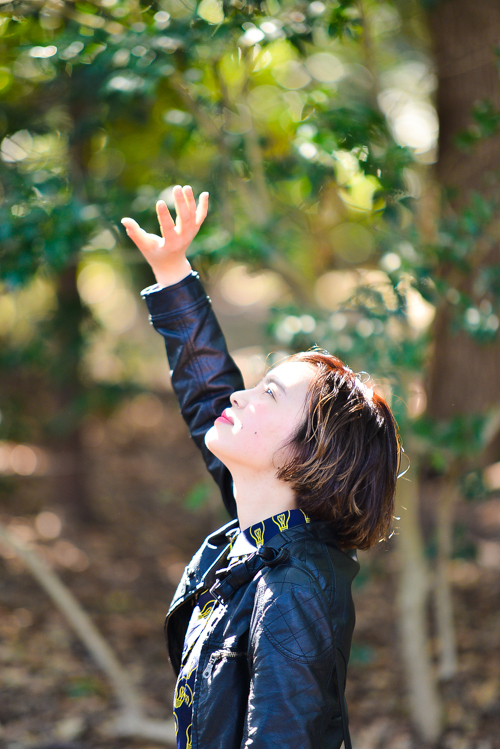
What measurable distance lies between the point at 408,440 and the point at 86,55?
199cm

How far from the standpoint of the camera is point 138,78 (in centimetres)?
203

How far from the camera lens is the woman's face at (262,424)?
129 cm

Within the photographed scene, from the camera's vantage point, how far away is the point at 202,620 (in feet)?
4.31

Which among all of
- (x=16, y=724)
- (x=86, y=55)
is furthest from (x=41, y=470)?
(x=86, y=55)

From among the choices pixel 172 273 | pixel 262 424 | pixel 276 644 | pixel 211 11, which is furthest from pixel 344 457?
pixel 211 11

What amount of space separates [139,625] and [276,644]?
9.65 feet

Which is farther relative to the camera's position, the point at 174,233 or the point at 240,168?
the point at 240,168

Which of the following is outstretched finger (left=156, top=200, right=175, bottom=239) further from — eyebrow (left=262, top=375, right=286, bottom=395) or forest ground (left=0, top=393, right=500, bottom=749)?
forest ground (left=0, top=393, right=500, bottom=749)

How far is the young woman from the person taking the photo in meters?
1.10

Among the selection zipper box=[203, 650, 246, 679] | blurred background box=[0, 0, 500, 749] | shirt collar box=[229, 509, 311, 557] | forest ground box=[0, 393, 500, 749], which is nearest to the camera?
zipper box=[203, 650, 246, 679]

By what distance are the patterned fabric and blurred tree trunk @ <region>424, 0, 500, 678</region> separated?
1.77 m

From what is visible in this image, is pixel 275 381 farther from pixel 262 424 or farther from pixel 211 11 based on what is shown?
pixel 211 11

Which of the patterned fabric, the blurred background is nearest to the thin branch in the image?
the blurred background

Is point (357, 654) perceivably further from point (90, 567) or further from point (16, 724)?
point (90, 567)
